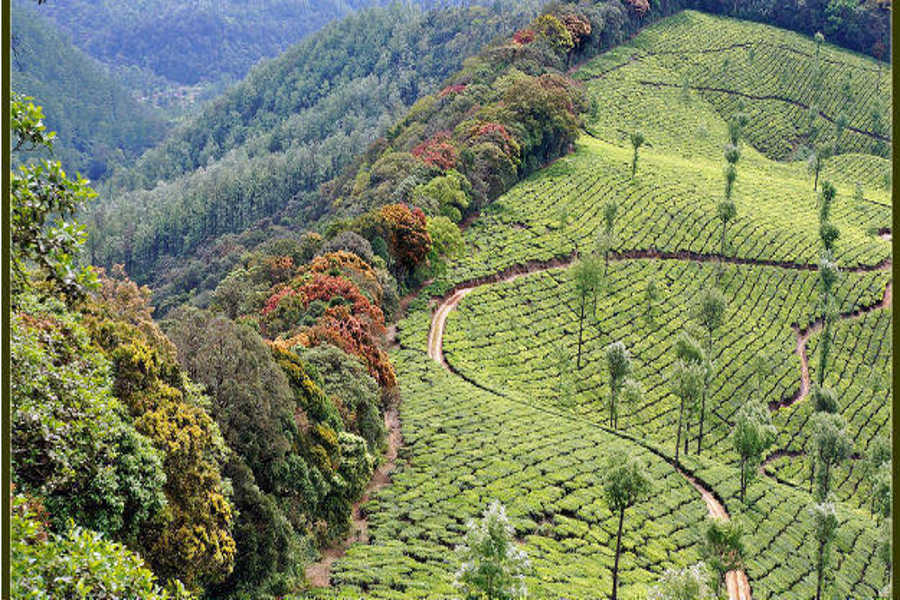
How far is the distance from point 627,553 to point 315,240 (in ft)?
125

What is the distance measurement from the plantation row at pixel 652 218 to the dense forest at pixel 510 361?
0.39m

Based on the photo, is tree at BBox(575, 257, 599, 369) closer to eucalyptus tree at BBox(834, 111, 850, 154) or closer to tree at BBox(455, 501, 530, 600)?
→ tree at BBox(455, 501, 530, 600)

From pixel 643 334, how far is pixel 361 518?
119ft

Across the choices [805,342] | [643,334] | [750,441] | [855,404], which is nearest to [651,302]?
[643,334]

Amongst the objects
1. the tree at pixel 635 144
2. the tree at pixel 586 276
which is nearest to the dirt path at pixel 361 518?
the tree at pixel 586 276

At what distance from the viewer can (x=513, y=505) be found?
1558 inches

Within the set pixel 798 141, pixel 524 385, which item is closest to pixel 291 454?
pixel 524 385

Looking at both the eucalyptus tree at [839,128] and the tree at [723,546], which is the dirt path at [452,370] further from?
the eucalyptus tree at [839,128]

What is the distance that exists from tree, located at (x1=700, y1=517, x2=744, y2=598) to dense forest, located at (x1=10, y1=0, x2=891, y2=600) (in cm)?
14

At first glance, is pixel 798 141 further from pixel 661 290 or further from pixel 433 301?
pixel 433 301

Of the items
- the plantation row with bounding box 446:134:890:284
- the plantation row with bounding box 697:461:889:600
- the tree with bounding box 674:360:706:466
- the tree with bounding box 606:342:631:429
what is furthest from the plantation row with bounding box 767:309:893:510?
the tree with bounding box 606:342:631:429

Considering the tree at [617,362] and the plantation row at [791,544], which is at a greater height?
the tree at [617,362]

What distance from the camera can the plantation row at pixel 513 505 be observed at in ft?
107

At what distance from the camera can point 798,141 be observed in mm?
119688
